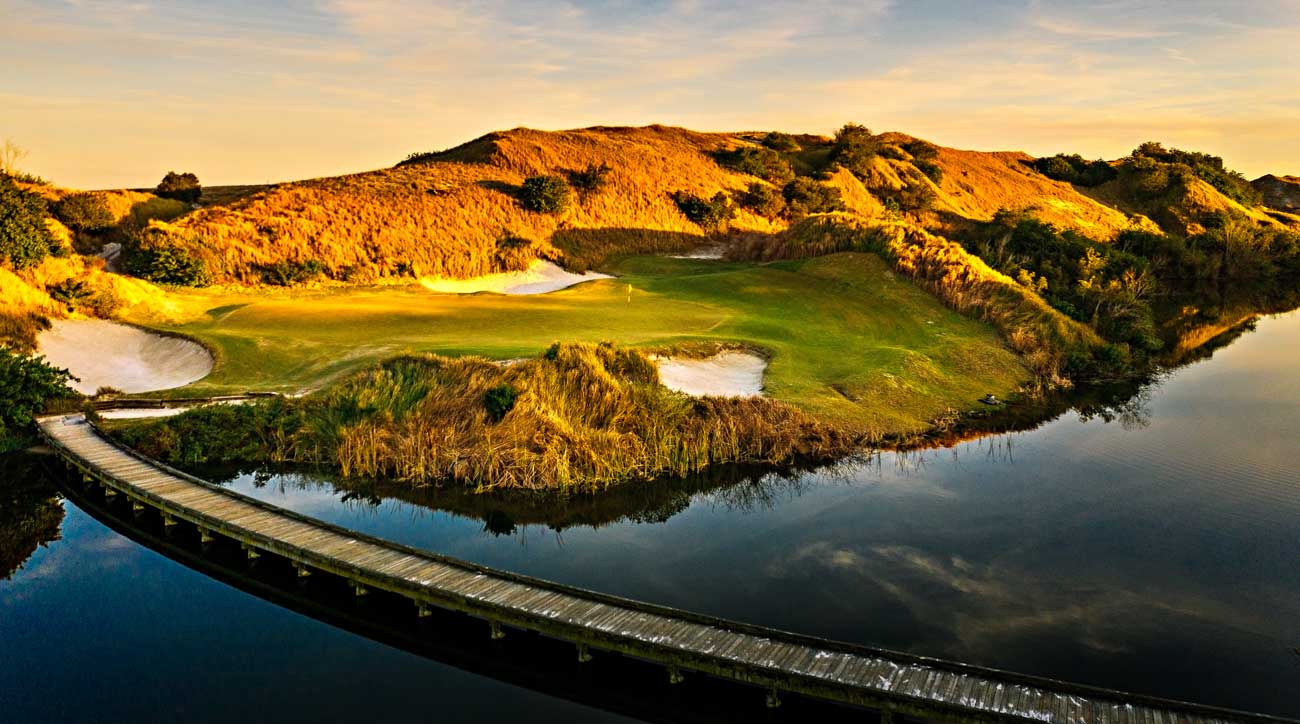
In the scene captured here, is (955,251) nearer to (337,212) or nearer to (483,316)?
(483,316)

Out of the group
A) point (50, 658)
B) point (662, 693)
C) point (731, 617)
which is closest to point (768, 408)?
point (731, 617)

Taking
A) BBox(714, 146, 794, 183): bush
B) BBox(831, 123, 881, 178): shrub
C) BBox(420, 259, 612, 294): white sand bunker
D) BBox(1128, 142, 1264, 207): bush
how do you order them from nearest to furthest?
BBox(420, 259, 612, 294): white sand bunker, BBox(714, 146, 794, 183): bush, BBox(831, 123, 881, 178): shrub, BBox(1128, 142, 1264, 207): bush

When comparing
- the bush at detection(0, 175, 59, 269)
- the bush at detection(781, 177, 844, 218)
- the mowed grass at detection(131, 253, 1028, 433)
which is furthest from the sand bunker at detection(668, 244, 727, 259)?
the bush at detection(0, 175, 59, 269)

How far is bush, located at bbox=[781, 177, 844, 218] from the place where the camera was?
72.1 metres

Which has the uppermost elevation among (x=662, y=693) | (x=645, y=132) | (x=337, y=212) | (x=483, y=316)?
(x=645, y=132)

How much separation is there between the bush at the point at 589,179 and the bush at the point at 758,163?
1422 centimetres

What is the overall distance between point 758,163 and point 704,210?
42.4 ft

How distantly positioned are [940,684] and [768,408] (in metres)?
13.4

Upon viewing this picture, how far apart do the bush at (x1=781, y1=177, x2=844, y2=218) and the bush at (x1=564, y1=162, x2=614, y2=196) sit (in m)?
15.7

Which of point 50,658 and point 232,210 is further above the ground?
point 232,210

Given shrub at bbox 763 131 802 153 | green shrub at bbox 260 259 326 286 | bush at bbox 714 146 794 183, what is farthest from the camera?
shrub at bbox 763 131 802 153

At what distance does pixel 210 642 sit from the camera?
1403cm

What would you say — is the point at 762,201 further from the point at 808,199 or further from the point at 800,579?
the point at 800,579

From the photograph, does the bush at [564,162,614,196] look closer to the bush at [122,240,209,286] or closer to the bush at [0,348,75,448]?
the bush at [122,240,209,286]
